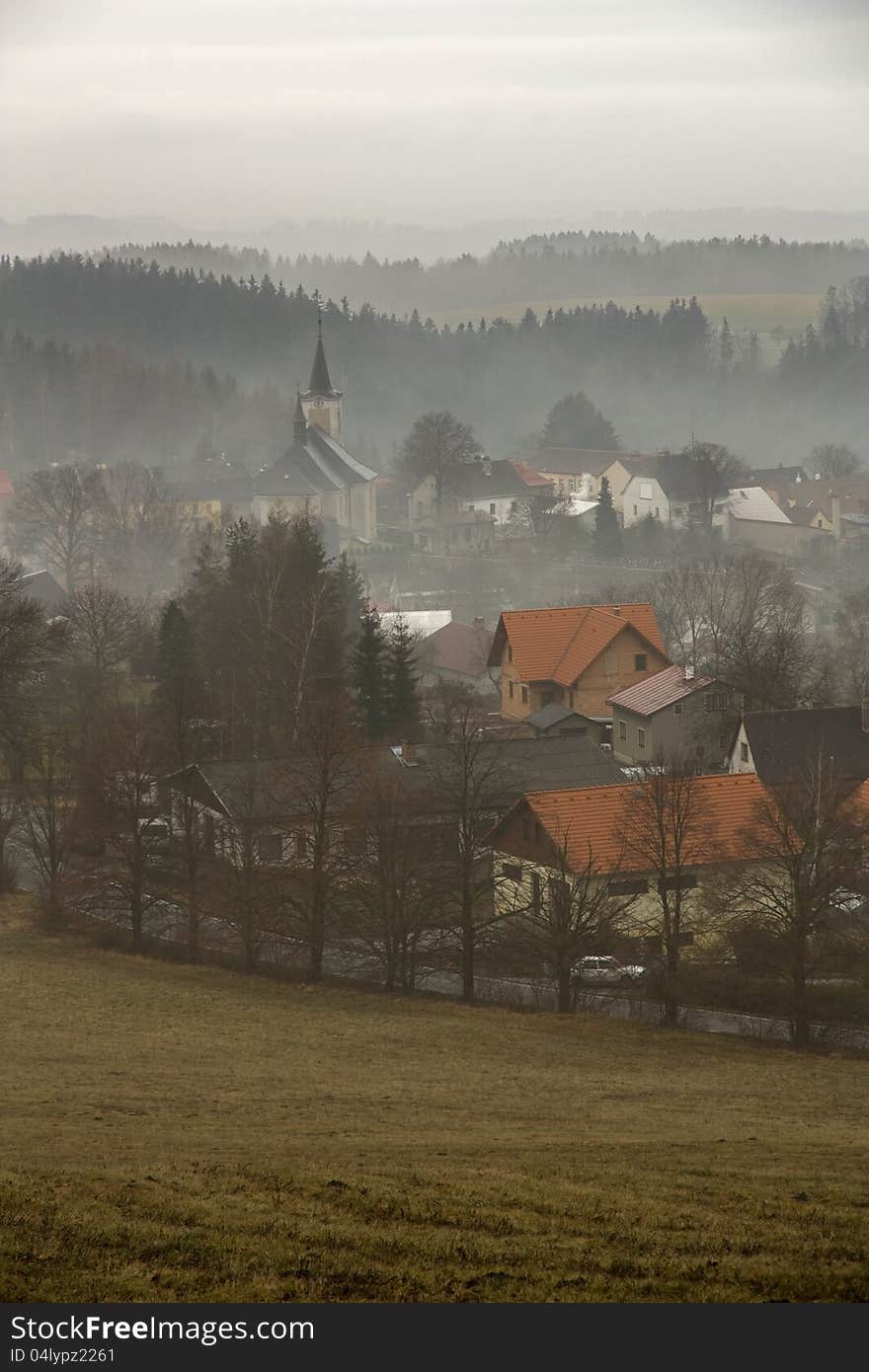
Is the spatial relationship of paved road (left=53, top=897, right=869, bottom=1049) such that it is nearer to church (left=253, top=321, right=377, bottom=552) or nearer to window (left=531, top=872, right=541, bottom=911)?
window (left=531, top=872, right=541, bottom=911)

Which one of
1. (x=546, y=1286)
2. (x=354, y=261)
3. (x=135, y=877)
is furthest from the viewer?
(x=354, y=261)

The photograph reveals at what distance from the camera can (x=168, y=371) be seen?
102875 mm

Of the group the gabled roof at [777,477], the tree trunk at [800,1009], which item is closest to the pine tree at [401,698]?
the tree trunk at [800,1009]

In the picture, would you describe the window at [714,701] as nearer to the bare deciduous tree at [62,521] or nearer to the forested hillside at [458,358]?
the bare deciduous tree at [62,521]

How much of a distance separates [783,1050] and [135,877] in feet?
26.8

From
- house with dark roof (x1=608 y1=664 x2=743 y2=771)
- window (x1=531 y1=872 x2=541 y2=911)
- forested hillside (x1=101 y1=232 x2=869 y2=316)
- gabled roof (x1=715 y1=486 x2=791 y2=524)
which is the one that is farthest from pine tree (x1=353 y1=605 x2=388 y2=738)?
forested hillside (x1=101 y1=232 x2=869 y2=316)

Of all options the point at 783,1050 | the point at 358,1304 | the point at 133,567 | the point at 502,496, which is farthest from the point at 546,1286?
the point at 502,496

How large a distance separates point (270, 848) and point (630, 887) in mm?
4493

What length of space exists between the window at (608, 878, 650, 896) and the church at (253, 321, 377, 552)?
43733 mm

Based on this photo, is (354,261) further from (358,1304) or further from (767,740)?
(358,1304)

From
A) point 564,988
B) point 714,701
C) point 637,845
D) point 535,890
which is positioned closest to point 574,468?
point 714,701

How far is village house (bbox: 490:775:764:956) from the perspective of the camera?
1698 cm

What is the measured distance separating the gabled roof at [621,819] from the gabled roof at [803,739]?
3162 mm

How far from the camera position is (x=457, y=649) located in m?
37.2
